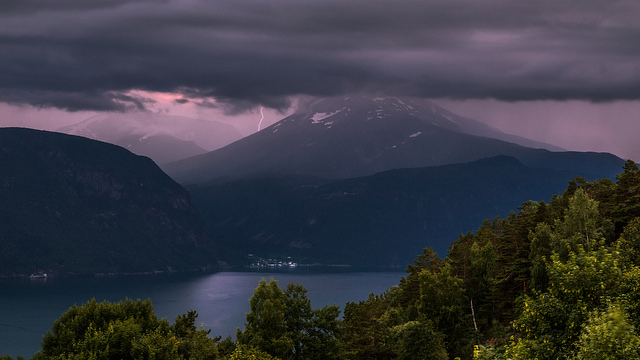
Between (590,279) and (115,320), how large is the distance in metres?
48.2

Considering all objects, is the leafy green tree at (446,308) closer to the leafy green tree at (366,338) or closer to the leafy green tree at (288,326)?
the leafy green tree at (366,338)

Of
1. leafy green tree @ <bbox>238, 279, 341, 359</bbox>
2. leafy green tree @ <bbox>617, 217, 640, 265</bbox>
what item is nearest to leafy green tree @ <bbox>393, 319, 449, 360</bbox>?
leafy green tree @ <bbox>238, 279, 341, 359</bbox>

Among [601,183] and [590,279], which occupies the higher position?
[601,183]

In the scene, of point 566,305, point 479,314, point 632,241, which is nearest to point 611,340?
point 566,305

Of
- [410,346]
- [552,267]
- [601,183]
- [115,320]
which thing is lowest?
[410,346]

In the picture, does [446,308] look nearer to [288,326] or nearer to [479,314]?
[479,314]

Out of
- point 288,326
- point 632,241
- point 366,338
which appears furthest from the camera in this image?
point 366,338

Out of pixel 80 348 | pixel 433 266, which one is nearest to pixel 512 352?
pixel 80 348

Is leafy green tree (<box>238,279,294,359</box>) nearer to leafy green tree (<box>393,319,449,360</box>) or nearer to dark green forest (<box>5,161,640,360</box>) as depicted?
dark green forest (<box>5,161,640,360</box>)

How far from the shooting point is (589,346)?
31.8 metres

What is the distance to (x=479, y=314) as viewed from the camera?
97.9 meters

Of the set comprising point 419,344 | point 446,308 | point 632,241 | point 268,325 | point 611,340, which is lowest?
point 419,344

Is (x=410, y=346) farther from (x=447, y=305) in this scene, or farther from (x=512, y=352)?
(x=512, y=352)

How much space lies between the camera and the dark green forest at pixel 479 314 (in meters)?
37.1
